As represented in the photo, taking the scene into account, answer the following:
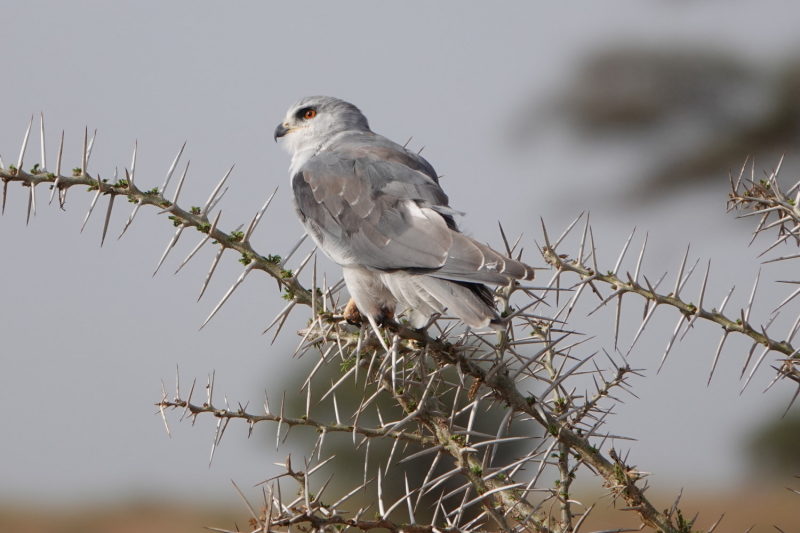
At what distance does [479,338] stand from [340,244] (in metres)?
1.07

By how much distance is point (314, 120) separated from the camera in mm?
4797

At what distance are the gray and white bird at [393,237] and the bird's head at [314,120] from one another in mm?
675

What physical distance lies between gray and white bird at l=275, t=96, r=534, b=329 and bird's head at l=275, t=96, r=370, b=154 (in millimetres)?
675

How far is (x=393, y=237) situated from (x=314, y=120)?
82.8 inches

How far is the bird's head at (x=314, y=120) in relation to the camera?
472 centimetres

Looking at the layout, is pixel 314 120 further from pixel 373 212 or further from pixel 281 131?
pixel 373 212

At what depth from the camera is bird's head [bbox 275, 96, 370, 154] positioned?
15.5 feet

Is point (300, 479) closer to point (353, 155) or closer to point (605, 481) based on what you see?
point (605, 481)

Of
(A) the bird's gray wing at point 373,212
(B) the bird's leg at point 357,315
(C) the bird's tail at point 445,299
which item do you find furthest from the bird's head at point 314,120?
(C) the bird's tail at point 445,299

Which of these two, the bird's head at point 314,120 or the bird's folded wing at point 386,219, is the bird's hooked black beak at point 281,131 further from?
the bird's folded wing at point 386,219

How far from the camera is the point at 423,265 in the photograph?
9.02ft

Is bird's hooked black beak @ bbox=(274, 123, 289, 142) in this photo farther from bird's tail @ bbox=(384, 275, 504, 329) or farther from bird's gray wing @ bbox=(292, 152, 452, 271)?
bird's tail @ bbox=(384, 275, 504, 329)

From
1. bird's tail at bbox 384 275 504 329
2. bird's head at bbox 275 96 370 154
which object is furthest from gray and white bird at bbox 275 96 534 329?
bird's head at bbox 275 96 370 154

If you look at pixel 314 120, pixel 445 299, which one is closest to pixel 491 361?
pixel 445 299
